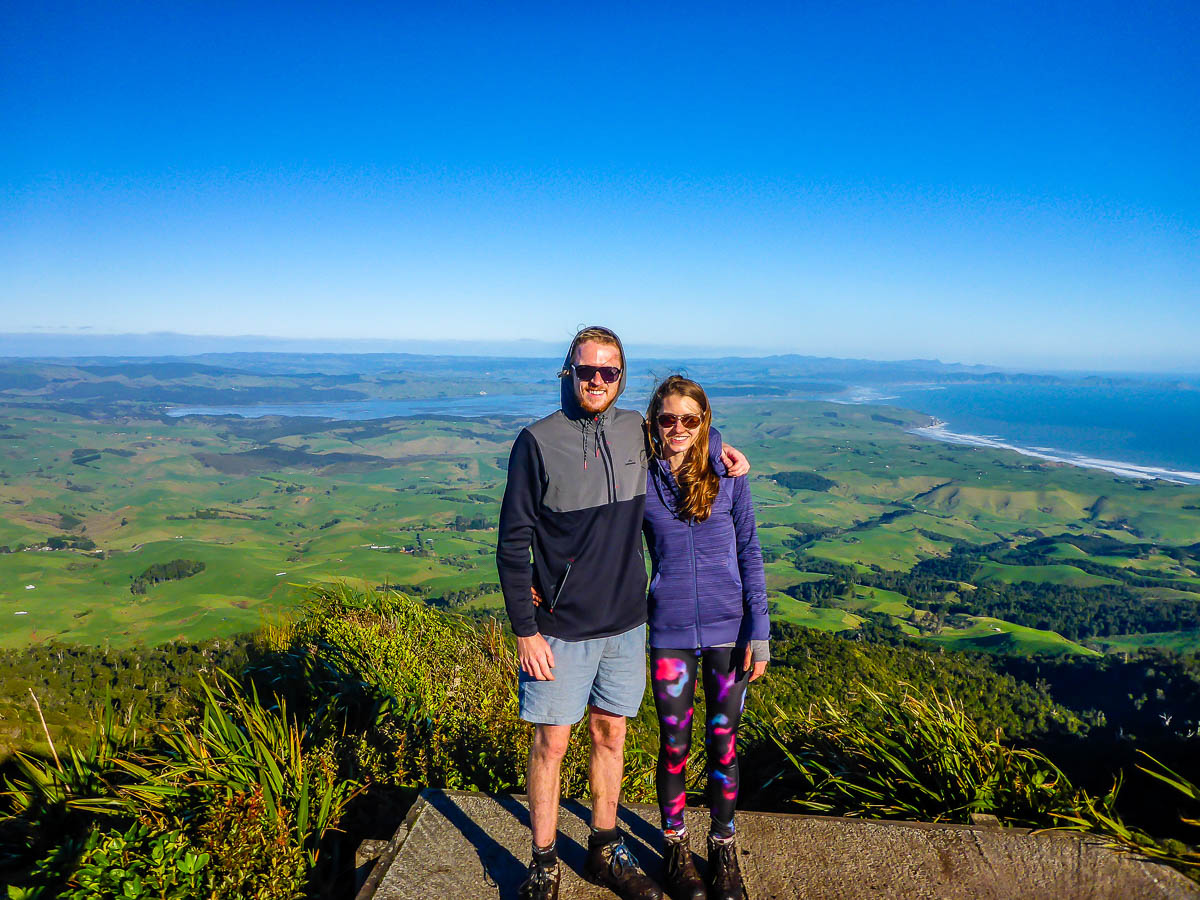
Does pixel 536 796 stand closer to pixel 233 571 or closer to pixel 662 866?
pixel 662 866

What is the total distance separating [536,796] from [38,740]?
8.67 ft

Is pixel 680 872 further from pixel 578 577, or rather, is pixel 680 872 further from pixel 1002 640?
pixel 1002 640

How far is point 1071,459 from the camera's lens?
133750mm

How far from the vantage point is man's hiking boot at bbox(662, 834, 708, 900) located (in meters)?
2.31

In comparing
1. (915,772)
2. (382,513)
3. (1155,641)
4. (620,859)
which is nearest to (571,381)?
(620,859)

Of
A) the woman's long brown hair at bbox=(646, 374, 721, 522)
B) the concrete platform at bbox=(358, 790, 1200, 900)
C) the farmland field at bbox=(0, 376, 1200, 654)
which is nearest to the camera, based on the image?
the concrete platform at bbox=(358, 790, 1200, 900)

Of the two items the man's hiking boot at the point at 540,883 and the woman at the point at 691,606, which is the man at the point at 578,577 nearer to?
the man's hiking boot at the point at 540,883

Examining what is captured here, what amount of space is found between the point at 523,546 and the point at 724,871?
1416 millimetres

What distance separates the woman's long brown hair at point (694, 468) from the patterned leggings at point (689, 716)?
57cm

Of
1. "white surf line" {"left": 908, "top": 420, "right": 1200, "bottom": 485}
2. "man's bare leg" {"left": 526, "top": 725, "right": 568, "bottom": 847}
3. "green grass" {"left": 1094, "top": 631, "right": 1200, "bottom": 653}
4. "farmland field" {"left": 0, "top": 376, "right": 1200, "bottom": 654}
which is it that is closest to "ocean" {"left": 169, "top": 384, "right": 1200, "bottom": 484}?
"white surf line" {"left": 908, "top": 420, "right": 1200, "bottom": 485}

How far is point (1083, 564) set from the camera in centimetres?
6022

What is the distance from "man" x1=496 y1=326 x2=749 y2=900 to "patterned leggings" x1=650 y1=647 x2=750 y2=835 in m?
0.14

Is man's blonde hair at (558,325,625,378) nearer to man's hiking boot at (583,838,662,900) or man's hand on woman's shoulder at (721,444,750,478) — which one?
man's hand on woman's shoulder at (721,444,750,478)

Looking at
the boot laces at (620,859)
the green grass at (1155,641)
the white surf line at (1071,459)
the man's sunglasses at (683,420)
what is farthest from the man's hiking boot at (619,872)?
the white surf line at (1071,459)
